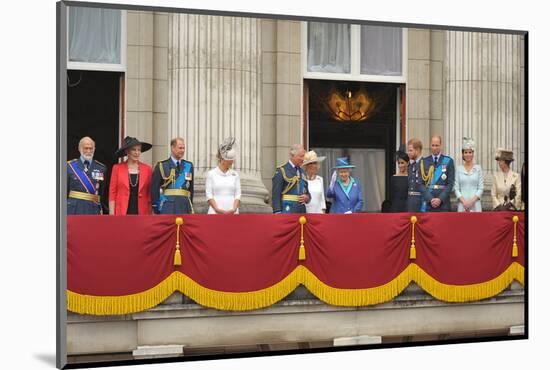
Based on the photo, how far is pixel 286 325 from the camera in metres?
15.2

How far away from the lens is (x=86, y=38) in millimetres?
14312

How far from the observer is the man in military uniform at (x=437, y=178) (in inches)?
631

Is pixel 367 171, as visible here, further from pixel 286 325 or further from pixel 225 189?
pixel 286 325

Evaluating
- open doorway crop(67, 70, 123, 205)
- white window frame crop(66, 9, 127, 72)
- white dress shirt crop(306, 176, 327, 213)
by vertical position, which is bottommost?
white dress shirt crop(306, 176, 327, 213)

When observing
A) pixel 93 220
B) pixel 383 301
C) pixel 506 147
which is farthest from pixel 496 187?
pixel 93 220

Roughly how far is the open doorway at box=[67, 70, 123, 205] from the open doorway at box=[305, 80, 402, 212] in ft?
8.05

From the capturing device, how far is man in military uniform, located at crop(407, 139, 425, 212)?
15.9 metres

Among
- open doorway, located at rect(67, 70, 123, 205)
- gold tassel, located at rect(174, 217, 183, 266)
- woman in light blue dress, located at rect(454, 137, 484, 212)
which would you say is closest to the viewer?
open doorway, located at rect(67, 70, 123, 205)

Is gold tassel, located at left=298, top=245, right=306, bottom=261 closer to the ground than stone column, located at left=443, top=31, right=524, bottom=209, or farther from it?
closer to the ground

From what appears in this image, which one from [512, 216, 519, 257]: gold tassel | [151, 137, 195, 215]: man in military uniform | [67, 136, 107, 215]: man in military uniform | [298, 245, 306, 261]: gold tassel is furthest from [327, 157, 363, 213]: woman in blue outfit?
[67, 136, 107, 215]: man in military uniform

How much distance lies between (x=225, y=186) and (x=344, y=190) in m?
1.55

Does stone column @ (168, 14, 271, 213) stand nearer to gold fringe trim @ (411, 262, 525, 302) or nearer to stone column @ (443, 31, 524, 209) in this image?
gold fringe trim @ (411, 262, 525, 302)

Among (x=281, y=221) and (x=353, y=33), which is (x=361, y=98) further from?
(x=281, y=221)

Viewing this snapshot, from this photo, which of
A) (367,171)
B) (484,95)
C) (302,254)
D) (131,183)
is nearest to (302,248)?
(302,254)
